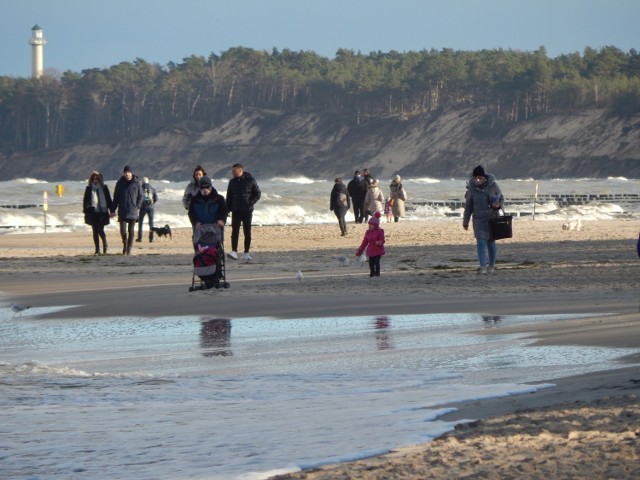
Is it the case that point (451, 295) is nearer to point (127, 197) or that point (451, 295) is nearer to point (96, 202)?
point (127, 197)

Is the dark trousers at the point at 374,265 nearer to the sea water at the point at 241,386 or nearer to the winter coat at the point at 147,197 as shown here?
the sea water at the point at 241,386

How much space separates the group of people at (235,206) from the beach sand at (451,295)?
0.41m

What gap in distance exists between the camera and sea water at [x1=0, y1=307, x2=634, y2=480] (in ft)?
20.7

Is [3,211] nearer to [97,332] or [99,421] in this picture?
[97,332]

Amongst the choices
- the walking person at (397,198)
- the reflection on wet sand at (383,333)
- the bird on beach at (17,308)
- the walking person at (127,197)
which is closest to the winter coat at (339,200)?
the walking person at (397,198)

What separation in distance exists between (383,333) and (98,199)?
12.5 meters

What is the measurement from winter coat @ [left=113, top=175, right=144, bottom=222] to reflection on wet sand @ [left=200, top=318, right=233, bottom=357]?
10518 millimetres

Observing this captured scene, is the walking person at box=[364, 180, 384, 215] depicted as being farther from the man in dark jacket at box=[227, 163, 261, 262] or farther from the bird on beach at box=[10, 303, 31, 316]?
the bird on beach at box=[10, 303, 31, 316]

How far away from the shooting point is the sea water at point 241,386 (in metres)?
6.30

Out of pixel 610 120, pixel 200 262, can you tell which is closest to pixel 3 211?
pixel 200 262

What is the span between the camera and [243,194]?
20734 mm

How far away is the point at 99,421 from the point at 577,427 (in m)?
2.58

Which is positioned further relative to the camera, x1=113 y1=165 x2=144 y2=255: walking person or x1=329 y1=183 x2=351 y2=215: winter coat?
x1=329 y1=183 x2=351 y2=215: winter coat

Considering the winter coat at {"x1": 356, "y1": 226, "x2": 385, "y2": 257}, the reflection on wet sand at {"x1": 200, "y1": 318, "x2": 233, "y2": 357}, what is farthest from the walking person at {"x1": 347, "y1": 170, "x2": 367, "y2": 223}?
the reflection on wet sand at {"x1": 200, "y1": 318, "x2": 233, "y2": 357}
